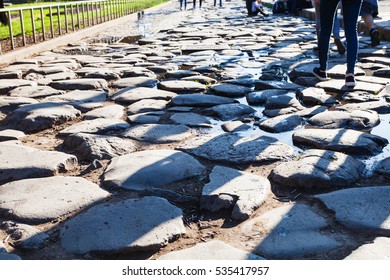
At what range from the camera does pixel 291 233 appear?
1.78m

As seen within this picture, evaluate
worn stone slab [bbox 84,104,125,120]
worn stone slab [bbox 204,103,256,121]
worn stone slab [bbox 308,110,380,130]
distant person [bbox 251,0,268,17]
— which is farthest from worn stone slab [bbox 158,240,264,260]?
distant person [bbox 251,0,268,17]

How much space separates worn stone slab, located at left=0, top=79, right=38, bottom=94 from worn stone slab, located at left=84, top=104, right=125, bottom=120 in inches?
51.4

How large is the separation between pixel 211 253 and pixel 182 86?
9.29 ft

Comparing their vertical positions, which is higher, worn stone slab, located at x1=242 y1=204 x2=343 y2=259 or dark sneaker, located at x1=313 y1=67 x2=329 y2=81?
dark sneaker, located at x1=313 y1=67 x2=329 y2=81

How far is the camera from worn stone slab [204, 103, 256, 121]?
342 centimetres

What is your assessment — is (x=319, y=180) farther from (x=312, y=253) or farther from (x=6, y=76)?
(x=6, y=76)

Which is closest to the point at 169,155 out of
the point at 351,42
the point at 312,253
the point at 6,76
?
the point at 312,253

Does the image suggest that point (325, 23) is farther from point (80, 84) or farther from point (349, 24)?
point (80, 84)

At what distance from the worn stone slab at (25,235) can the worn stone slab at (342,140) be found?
5.17ft

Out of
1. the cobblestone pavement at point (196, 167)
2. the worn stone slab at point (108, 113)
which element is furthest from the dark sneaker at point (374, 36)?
the worn stone slab at point (108, 113)

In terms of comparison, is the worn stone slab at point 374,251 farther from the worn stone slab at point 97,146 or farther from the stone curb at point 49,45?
the stone curb at point 49,45

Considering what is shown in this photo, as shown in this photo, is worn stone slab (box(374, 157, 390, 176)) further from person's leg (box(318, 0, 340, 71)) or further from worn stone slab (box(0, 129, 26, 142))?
person's leg (box(318, 0, 340, 71))

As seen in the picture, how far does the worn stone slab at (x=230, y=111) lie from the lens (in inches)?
135

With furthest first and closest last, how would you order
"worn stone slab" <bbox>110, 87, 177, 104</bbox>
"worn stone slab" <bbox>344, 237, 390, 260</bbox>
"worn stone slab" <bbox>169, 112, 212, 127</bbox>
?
1. "worn stone slab" <bbox>110, 87, 177, 104</bbox>
2. "worn stone slab" <bbox>169, 112, 212, 127</bbox>
3. "worn stone slab" <bbox>344, 237, 390, 260</bbox>
